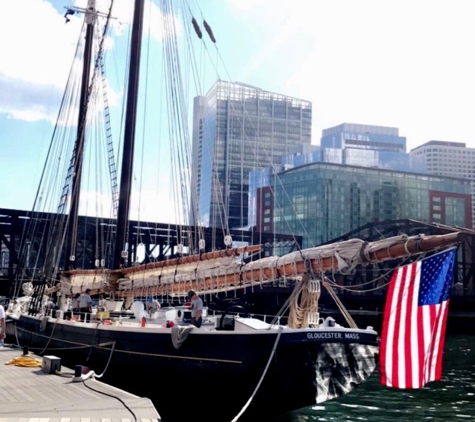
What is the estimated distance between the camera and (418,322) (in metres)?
11.7

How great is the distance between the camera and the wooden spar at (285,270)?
12400 mm

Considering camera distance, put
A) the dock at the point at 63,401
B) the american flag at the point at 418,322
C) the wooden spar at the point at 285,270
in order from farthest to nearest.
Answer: the wooden spar at the point at 285,270 → the american flag at the point at 418,322 → the dock at the point at 63,401

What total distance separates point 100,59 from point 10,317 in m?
15.6

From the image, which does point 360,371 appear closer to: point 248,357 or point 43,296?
point 248,357

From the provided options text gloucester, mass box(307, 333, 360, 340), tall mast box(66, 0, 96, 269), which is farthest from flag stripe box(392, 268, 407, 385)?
tall mast box(66, 0, 96, 269)

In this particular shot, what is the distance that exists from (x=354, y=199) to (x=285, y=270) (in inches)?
4217

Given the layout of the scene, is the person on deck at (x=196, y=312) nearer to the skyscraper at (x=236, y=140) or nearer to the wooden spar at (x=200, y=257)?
the wooden spar at (x=200, y=257)

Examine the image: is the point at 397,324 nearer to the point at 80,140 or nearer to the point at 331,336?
the point at 331,336

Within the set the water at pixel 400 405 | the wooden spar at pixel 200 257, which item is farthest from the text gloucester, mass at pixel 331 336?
the wooden spar at pixel 200 257

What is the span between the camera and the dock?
10742mm

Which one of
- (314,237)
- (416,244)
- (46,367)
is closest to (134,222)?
(314,237)

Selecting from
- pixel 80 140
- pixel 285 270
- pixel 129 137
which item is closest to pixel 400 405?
pixel 285 270

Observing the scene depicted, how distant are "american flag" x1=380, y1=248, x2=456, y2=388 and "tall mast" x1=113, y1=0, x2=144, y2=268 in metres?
16.0

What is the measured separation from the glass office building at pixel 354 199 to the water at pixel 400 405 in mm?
83990
